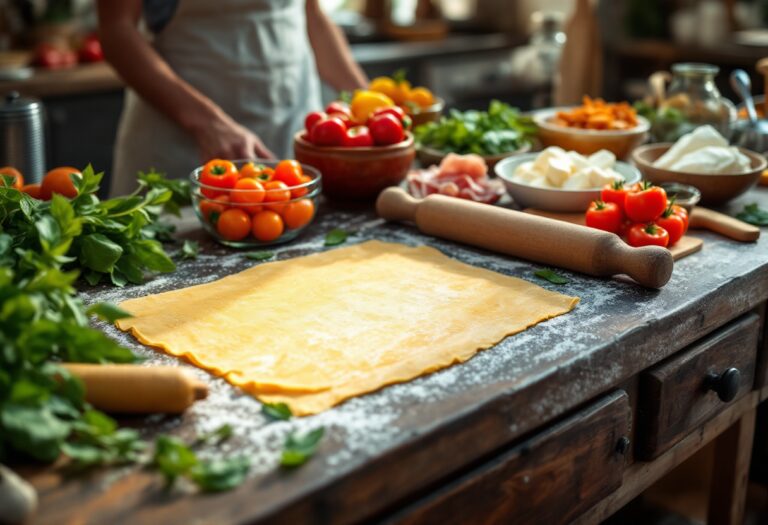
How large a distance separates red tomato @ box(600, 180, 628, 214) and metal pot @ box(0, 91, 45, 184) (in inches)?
46.9

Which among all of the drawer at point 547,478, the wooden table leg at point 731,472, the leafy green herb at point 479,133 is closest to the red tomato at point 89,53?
the leafy green herb at point 479,133

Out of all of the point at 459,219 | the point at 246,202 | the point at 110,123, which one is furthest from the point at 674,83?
the point at 110,123

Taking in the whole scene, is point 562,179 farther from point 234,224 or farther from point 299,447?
point 299,447

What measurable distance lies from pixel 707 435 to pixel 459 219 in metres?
0.53

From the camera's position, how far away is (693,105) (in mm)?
1942

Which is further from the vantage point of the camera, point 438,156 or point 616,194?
point 438,156

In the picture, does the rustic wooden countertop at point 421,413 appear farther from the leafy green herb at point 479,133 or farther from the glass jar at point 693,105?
the glass jar at point 693,105

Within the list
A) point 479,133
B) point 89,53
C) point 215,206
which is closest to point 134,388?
point 215,206

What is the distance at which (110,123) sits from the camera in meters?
3.33

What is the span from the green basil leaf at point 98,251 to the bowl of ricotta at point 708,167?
40.0 inches

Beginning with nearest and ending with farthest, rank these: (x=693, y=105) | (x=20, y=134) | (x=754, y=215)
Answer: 1. (x=754, y=215)
2. (x=20, y=134)
3. (x=693, y=105)

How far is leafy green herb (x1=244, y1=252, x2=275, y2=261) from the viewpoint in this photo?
4.62 feet

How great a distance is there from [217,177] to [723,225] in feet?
2.91

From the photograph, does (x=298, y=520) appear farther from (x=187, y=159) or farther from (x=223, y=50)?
(x=223, y=50)
